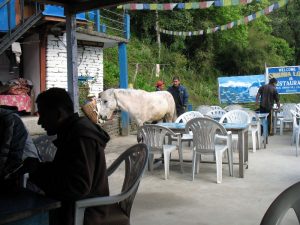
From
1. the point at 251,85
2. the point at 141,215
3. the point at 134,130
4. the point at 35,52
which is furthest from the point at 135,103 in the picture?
the point at 251,85

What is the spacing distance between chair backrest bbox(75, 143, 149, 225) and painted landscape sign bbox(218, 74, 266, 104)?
42.5ft

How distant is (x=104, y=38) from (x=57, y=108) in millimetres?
9464

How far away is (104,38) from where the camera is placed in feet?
38.6

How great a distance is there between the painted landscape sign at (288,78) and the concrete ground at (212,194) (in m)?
6.88

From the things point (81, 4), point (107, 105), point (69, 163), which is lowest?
point (69, 163)

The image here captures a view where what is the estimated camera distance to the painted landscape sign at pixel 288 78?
14.4m

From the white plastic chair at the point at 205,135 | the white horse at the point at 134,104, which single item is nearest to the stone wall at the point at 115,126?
the white horse at the point at 134,104

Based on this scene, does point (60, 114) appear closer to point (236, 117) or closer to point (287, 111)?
point (236, 117)

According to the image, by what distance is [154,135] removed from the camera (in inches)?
264

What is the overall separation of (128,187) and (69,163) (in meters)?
0.59

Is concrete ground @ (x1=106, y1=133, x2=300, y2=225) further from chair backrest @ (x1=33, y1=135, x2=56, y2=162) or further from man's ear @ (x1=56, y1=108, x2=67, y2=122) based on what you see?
man's ear @ (x1=56, y1=108, x2=67, y2=122)

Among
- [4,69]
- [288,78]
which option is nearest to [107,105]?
[4,69]

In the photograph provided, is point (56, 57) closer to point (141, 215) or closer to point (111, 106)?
point (111, 106)

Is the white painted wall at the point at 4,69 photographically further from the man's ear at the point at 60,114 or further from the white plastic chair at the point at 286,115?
the man's ear at the point at 60,114
